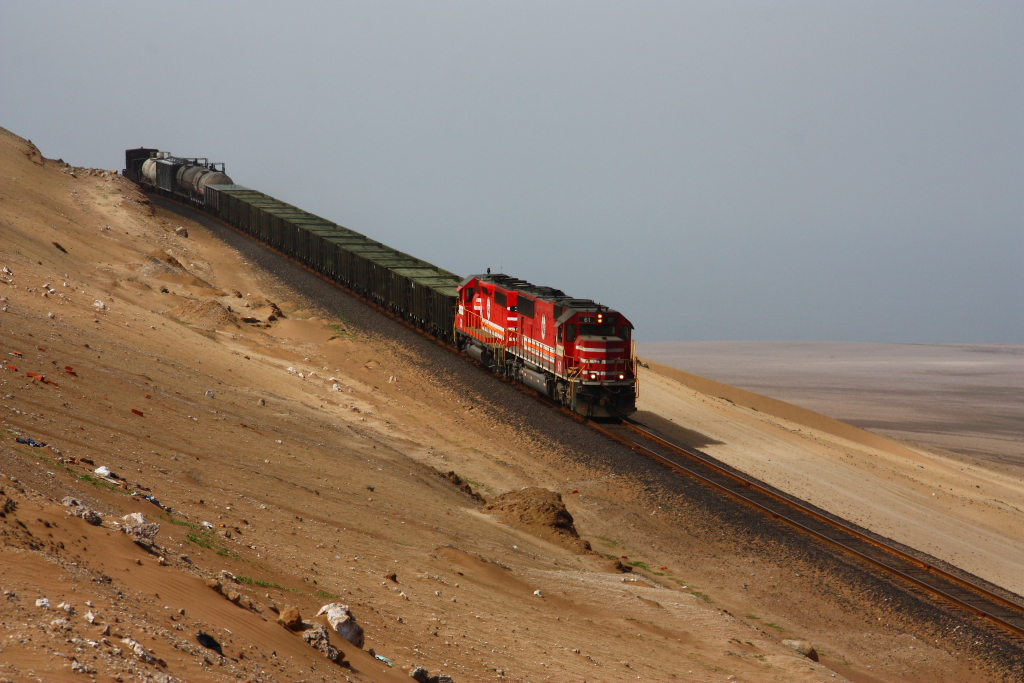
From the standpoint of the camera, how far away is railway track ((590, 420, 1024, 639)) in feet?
66.4

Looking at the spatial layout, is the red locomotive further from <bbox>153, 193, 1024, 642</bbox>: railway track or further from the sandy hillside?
the sandy hillside

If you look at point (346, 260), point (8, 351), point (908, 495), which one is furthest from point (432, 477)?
point (346, 260)

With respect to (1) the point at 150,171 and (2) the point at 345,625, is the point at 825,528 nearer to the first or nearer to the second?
(2) the point at 345,625

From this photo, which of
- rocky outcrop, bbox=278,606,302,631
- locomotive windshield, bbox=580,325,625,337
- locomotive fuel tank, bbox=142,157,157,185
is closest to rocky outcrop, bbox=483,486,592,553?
locomotive windshield, bbox=580,325,625,337

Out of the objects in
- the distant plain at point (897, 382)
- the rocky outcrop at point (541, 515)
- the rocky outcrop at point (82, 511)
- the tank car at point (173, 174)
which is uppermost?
the tank car at point (173, 174)

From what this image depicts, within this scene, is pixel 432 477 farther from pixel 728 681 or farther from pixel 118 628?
pixel 118 628

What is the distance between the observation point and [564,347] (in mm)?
32062

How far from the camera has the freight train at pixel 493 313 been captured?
105 feet

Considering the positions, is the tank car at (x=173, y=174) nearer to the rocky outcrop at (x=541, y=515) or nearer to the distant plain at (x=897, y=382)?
the distant plain at (x=897, y=382)

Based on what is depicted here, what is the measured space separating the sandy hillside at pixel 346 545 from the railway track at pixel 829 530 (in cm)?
112

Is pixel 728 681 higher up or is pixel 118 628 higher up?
pixel 118 628

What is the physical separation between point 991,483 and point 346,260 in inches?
1355

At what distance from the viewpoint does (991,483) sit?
37.5 metres

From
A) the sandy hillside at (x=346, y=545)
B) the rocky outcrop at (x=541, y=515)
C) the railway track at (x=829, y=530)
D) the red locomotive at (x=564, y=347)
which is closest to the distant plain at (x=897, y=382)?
the sandy hillside at (x=346, y=545)
